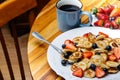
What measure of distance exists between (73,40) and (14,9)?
23 centimetres

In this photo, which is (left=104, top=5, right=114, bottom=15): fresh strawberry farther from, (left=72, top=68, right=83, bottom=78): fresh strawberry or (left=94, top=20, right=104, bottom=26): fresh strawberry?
(left=72, top=68, right=83, bottom=78): fresh strawberry

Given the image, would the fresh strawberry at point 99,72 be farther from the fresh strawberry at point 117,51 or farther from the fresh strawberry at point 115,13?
the fresh strawberry at point 115,13

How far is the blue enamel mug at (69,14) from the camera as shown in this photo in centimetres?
96

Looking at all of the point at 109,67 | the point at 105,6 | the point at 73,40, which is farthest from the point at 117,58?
the point at 105,6

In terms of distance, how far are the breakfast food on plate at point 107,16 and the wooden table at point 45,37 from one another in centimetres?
5

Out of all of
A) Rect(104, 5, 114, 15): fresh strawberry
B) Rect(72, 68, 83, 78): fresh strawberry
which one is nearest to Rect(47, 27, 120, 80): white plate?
Rect(72, 68, 83, 78): fresh strawberry

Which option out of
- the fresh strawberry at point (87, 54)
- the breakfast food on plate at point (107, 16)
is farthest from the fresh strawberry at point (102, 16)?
the fresh strawberry at point (87, 54)

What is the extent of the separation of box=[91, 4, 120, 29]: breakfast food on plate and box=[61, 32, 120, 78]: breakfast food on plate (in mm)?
75

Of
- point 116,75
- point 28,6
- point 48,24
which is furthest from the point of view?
point 48,24

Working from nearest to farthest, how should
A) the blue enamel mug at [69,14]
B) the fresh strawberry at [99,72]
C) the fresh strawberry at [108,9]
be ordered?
the fresh strawberry at [99,72] < the blue enamel mug at [69,14] < the fresh strawberry at [108,9]

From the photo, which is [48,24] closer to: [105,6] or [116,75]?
[105,6]

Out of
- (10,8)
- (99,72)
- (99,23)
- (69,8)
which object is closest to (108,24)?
(99,23)

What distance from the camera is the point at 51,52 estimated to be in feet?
2.91

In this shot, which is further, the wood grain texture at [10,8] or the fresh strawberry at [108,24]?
the fresh strawberry at [108,24]
